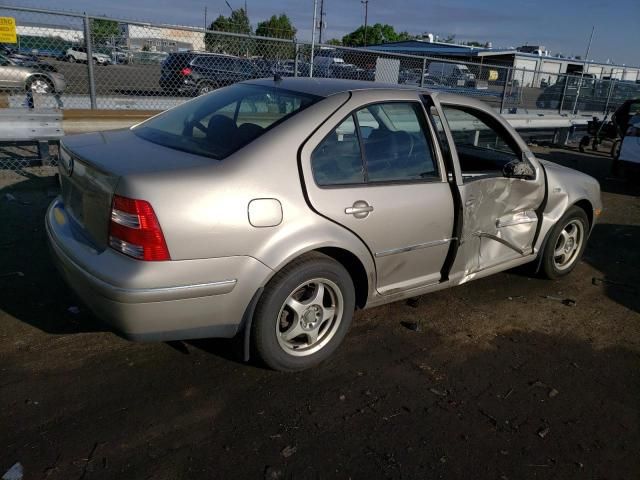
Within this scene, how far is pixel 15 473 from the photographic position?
90.2 inches

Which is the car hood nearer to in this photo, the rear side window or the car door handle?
the rear side window

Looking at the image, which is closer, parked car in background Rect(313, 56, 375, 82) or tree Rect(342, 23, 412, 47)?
parked car in background Rect(313, 56, 375, 82)

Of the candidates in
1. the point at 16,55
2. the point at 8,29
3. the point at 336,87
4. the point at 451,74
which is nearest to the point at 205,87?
the point at 16,55

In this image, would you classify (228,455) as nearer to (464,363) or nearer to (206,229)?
(206,229)

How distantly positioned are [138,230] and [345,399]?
1.46m

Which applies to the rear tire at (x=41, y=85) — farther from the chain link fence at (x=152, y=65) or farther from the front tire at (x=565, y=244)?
the front tire at (x=565, y=244)

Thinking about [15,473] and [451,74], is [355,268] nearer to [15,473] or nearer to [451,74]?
[15,473]

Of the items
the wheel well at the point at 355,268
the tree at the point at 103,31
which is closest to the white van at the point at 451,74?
the tree at the point at 103,31

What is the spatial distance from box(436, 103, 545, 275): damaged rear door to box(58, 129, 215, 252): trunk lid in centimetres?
189

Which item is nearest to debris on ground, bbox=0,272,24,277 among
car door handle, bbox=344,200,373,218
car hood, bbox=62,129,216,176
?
car hood, bbox=62,129,216,176

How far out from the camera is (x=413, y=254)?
348cm

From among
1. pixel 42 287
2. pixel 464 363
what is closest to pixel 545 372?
pixel 464 363

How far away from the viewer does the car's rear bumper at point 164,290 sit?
2510 millimetres

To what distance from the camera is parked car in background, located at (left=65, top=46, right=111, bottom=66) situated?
24.1 feet
